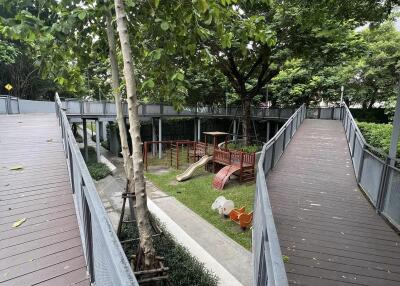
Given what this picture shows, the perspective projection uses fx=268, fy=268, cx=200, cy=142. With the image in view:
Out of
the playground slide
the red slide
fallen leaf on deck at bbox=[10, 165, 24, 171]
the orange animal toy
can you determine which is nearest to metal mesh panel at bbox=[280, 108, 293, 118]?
the playground slide

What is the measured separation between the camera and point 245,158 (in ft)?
46.1

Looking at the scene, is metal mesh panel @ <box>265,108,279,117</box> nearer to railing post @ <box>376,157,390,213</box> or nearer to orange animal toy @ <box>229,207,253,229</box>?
orange animal toy @ <box>229,207,253,229</box>

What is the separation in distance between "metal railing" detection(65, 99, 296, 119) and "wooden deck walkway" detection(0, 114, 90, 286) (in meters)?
9.29

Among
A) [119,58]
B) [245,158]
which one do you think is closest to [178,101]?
[119,58]

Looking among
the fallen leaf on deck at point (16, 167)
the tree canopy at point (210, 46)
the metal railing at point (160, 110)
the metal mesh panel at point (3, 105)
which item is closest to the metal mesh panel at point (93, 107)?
the metal railing at point (160, 110)

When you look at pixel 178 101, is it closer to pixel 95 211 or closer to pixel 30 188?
pixel 30 188

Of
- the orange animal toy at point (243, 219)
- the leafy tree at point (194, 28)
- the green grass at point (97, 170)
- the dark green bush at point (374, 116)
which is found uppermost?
the leafy tree at point (194, 28)

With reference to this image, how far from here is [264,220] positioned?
8.12ft

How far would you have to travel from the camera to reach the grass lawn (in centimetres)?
856

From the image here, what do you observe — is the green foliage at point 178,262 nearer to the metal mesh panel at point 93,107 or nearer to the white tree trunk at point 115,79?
the white tree trunk at point 115,79

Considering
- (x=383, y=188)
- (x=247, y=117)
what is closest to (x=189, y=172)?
(x=247, y=117)

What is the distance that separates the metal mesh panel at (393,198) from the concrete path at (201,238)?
121 inches

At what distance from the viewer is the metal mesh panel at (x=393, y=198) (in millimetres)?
4797

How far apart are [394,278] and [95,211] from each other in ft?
13.0
